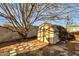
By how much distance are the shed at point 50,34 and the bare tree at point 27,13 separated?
12cm

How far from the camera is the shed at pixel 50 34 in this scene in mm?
2625

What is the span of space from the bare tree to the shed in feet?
0.38

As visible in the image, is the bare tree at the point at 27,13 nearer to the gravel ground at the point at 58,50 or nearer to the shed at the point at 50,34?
the shed at the point at 50,34

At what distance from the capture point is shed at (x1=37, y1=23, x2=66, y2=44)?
2.62 m

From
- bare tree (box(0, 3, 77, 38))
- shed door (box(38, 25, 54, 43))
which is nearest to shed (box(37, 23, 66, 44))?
shed door (box(38, 25, 54, 43))

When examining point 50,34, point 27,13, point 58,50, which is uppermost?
point 27,13

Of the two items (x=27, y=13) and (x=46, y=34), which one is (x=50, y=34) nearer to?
(x=46, y=34)

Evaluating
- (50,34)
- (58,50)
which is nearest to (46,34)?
(50,34)

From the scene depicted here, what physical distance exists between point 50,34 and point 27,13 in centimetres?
36

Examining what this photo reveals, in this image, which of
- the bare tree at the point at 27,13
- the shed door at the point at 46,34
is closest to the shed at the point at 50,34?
the shed door at the point at 46,34

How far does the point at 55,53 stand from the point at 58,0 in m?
0.60

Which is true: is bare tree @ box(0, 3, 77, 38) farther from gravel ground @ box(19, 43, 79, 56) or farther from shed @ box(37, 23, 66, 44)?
gravel ground @ box(19, 43, 79, 56)

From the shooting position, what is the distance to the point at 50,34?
2.64 metres

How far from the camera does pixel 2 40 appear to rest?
2.61 m
